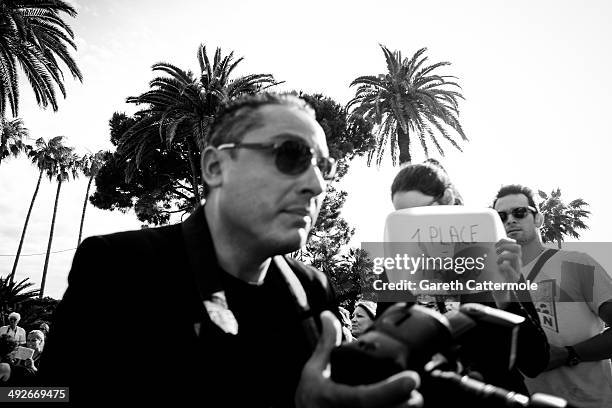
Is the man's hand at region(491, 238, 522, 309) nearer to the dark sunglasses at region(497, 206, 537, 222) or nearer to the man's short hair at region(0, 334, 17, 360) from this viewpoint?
the dark sunglasses at region(497, 206, 537, 222)

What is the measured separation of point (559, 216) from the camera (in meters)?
41.3

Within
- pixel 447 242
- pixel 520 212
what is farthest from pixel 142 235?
pixel 520 212

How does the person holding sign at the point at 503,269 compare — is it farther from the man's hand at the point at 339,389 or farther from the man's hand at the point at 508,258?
the man's hand at the point at 339,389

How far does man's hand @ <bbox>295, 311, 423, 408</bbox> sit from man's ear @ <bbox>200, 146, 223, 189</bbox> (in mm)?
886

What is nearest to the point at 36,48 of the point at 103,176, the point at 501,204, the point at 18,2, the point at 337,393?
the point at 18,2

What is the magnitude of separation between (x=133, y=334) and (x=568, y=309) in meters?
2.98

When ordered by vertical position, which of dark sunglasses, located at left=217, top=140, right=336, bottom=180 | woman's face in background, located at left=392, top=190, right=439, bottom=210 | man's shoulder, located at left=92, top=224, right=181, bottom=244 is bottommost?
man's shoulder, located at left=92, top=224, right=181, bottom=244

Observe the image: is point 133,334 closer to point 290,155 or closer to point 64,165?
point 290,155

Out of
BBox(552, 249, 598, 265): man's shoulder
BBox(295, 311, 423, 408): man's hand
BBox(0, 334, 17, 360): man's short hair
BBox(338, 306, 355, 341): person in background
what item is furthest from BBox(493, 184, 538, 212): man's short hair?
BBox(0, 334, 17, 360): man's short hair

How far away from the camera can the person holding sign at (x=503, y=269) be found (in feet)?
6.54

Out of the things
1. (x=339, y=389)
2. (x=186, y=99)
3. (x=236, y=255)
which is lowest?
(x=339, y=389)

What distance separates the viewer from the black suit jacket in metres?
1.27

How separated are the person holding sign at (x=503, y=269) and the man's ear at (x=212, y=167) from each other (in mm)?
1084

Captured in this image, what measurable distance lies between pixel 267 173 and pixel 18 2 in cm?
1758
